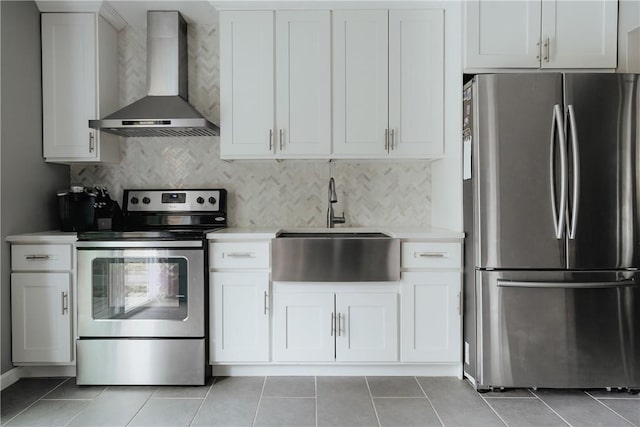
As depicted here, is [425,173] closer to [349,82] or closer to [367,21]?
[349,82]

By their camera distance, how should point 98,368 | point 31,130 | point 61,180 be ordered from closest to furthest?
point 98,368, point 31,130, point 61,180

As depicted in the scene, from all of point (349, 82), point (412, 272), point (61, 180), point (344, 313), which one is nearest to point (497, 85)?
point (349, 82)

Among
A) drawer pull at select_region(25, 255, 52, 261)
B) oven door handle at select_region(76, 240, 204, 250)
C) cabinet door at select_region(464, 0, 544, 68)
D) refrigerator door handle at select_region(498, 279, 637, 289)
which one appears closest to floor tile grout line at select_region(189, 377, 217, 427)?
oven door handle at select_region(76, 240, 204, 250)

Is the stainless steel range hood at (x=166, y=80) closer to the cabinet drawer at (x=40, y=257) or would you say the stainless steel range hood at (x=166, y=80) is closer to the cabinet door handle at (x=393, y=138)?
the cabinet drawer at (x=40, y=257)

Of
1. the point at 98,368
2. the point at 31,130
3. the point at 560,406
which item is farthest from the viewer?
the point at 31,130

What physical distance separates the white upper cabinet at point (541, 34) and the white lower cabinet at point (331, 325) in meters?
1.59

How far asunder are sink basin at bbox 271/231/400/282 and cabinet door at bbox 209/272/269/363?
19 centimetres

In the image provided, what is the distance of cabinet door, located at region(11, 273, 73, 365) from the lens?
248 cm

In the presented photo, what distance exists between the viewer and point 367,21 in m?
2.73

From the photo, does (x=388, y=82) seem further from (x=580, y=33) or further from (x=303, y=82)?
(x=580, y=33)

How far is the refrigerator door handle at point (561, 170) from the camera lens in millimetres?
2215

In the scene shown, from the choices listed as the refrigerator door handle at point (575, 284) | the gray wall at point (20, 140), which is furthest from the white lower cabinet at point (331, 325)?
the gray wall at point (20, 140)

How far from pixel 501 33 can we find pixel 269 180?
186cm

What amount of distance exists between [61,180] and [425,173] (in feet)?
9.07
